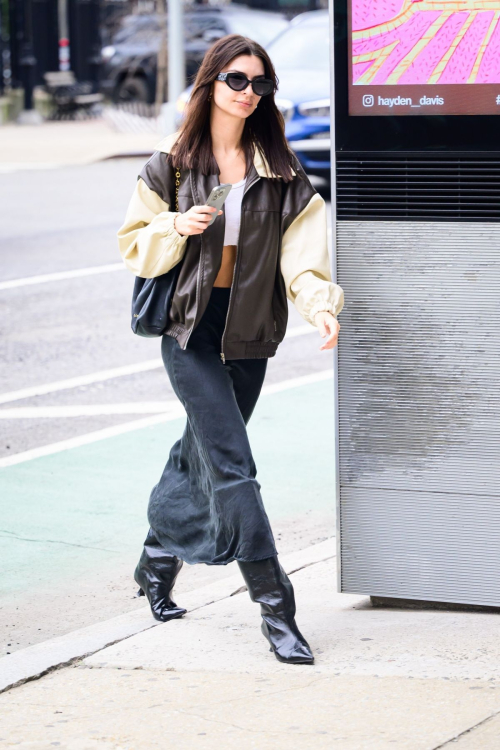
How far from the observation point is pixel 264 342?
4.34 meters

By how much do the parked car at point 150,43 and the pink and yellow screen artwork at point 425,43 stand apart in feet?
76.4

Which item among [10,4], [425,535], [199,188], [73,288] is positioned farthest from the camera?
[10,4]

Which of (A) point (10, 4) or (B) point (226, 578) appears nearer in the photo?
(B) point (226, 578)

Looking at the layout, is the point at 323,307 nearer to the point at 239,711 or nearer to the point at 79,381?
the point at 239,711

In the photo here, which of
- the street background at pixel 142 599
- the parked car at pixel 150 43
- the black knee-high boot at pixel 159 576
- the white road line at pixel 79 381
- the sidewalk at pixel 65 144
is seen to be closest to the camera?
the street background at pixel 142 599

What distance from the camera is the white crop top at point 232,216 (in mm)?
4234

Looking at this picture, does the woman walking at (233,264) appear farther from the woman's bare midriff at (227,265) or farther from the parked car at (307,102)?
the parked car at (307,102)

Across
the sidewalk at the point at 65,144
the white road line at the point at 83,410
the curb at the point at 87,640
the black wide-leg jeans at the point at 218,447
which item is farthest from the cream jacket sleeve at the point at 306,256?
the sidewalk at the point at 65,144

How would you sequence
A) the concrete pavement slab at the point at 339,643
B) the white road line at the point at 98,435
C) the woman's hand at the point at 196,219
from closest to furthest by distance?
the woman's hand at the point at 196,219, the concrete pavement slab at the point at 339,643, the white road line at the point at 98,435

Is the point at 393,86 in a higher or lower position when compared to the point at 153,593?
higher

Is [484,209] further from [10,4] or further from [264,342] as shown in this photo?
[10,4]

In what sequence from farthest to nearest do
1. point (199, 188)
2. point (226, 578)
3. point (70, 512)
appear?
point (70, 512) < point (226, 578) < point (199, 188)

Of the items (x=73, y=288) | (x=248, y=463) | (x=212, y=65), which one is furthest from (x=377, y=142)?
(x=73, y=288)

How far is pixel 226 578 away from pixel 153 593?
1.99 ft
